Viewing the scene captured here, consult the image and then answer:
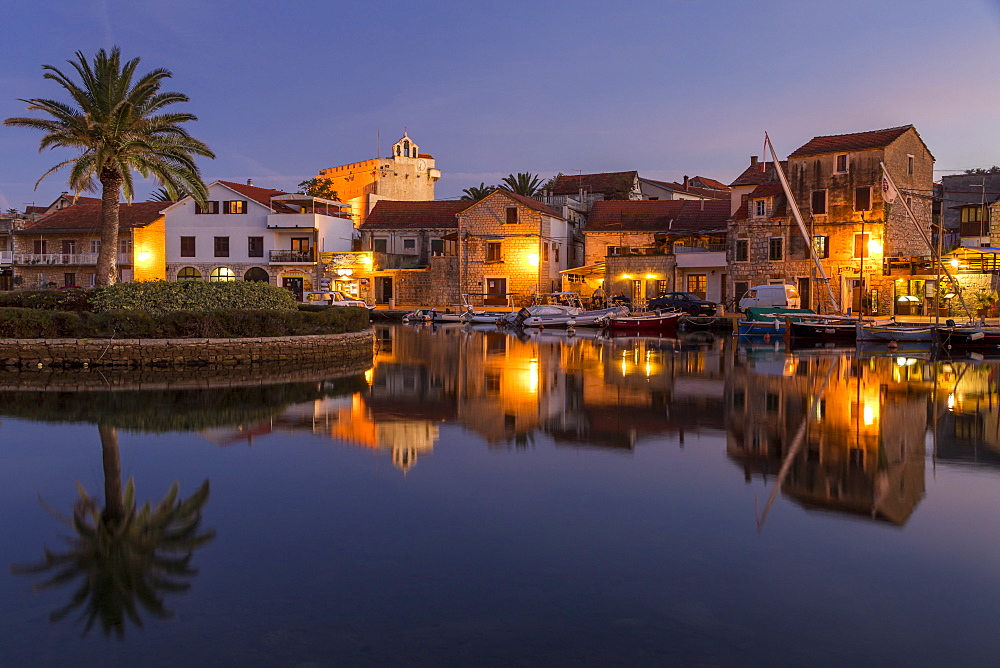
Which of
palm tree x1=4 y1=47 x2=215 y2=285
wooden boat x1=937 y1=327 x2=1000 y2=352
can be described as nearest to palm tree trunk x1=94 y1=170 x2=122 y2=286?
palm tree x1=4 y1=47 x2=215 y2=285

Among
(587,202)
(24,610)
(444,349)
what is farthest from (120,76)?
(587,202)

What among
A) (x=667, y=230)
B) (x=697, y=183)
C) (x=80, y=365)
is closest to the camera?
(x=80, y=365)

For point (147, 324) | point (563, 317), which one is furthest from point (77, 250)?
point (147, 324)

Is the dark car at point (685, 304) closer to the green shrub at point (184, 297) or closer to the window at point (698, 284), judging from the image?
the window at point (698, 284)

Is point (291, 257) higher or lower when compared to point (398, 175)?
lower

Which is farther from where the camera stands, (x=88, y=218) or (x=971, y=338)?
(x=88, y=218)

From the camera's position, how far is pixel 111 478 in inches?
404

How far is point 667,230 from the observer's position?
58844mm

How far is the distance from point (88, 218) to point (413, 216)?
77.2 ft

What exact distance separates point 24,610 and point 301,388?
505 inches

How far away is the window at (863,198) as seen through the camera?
4719 cm

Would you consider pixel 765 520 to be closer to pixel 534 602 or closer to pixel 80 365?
pixel 534 602

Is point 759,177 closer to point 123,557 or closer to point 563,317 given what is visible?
point 563,317

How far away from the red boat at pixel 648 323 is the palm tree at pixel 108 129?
2397cm
